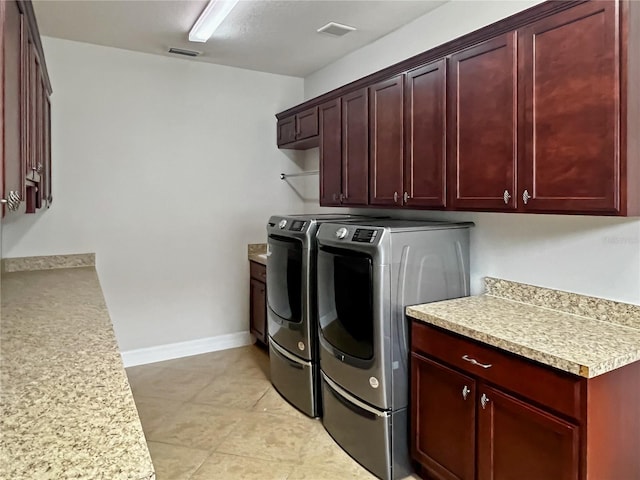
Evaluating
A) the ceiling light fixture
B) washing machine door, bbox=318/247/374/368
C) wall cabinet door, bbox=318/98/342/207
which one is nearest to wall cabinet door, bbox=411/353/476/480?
washing machine door, bbox=318/247/374/368

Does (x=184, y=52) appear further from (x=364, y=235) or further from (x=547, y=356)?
(x=547, y=356)

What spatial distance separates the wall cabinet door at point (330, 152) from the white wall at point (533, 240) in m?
0.53

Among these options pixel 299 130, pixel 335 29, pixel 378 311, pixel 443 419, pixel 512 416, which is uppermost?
pixel 335 29

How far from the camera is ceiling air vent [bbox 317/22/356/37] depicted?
131 inches

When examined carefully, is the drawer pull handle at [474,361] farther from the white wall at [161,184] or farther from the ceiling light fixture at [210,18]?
the white wall at [161,184]

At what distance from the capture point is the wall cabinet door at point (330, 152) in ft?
11.4

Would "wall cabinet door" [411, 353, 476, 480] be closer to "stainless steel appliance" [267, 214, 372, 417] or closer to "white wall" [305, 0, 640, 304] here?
"white wall" [305, 0, 640, 304]

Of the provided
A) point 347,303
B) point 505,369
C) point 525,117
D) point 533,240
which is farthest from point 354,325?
point 525,117

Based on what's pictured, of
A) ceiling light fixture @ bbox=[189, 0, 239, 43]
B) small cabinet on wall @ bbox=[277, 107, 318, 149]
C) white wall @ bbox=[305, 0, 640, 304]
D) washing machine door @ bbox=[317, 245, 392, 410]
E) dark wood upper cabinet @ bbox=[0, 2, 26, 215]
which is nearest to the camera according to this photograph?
dark wood upper cabinet @ bbox=[0, 2, 26, 215]

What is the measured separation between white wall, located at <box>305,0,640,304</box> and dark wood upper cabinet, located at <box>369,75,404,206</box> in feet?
1.39

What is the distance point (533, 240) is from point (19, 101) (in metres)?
2.49

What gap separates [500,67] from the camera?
220 centimetres

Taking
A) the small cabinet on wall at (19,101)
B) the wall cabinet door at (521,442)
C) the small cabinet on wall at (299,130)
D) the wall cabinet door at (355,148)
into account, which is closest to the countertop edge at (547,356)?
the wall cabinet door at (521,442)

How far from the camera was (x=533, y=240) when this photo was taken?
8.10 feet
